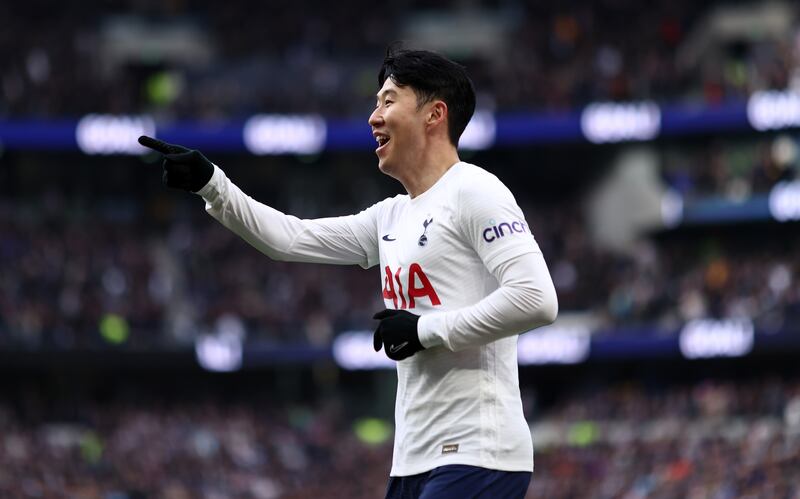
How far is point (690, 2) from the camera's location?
118 feet

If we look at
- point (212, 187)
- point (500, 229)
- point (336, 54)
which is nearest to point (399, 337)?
point (500, 229)

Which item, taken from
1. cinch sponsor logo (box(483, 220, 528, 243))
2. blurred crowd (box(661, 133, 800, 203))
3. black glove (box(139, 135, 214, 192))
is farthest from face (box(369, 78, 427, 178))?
blurred crowd (box(661, 133, 800, 203))

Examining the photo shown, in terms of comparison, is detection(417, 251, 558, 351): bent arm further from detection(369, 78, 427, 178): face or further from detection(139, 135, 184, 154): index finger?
detection(139, 135, 184, 154): index finger

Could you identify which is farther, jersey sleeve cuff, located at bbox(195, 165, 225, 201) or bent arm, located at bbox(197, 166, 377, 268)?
bent arm, located at bbox(197, 166, 377, 268)

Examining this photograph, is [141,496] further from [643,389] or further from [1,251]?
[643,389]

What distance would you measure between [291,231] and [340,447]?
81.2 feet

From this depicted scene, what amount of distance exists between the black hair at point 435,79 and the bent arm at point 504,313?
720 millimetres

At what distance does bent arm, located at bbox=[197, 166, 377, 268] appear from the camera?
5.12 meters

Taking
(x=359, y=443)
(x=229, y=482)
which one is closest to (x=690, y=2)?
→ (x=359, y=443)

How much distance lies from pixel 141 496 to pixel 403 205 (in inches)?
826

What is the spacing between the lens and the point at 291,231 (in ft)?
17.4

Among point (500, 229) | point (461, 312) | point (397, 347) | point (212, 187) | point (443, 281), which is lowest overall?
point (397, 347)

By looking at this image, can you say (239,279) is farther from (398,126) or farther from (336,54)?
(398,126)

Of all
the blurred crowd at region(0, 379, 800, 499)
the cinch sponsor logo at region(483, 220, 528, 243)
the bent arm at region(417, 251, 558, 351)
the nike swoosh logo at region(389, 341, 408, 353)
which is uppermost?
the cinch sponsor logo at region(483, 220, 528, 243)
